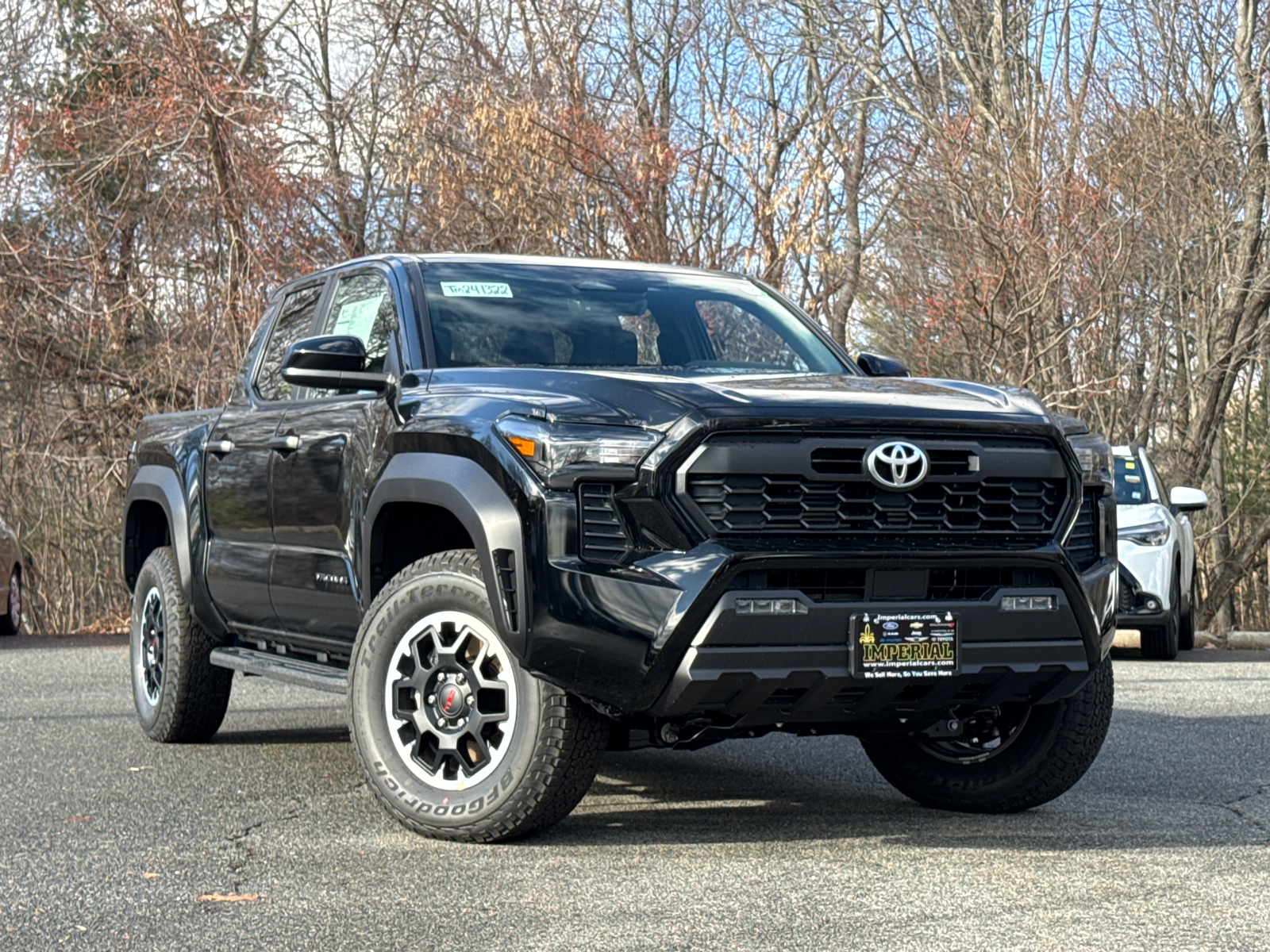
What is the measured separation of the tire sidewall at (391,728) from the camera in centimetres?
525

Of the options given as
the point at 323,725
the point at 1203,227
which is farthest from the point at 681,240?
the point at 323,725

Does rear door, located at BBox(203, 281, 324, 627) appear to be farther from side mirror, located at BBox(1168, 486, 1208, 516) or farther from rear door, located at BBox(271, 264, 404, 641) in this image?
side mirror, located at BBox(1168, 486, 1208, 516)

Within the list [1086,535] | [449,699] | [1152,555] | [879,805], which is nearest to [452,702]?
[449,699]

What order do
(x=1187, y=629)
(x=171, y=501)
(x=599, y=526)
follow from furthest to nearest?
(x=1187, y=629) < (x=171, y=501) < (x=599, y=526)

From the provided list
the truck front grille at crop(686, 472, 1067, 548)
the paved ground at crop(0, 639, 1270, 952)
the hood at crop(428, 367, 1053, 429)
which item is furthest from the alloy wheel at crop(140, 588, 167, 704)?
the truck front grille at crop(686, 472, 1067, 548)

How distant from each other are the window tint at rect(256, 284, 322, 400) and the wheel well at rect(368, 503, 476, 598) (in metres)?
1.55

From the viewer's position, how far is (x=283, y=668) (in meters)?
6.72

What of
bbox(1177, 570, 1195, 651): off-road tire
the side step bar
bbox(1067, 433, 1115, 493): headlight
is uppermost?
bbox(1067, 433, 1115, 493): headlight

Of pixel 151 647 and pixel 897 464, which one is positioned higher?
pixel 897 464

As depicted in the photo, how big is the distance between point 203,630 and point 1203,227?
596 inches

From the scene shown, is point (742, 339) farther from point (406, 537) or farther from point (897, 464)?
point (897, 464)

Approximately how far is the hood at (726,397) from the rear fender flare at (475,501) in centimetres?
26

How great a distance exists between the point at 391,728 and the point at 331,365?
4.47 feet

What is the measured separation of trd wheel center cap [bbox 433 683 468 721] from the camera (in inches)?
216
